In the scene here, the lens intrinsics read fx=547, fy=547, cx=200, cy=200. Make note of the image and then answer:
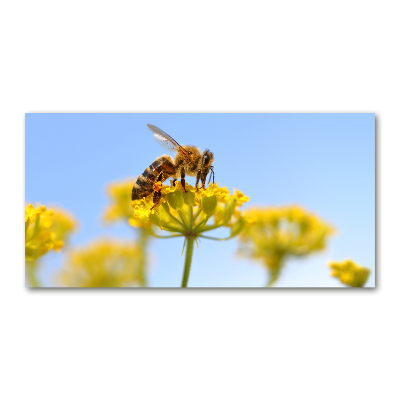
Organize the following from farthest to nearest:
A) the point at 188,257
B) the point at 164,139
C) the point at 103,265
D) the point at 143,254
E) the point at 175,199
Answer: the point at 103,265 < the point at 143,254 < the point at 164,139 < the point at 175,199 < the point at 188,257

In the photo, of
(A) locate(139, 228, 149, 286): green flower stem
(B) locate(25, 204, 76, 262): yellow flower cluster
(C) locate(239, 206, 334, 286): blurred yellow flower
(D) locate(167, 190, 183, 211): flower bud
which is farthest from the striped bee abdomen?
(C) locate(239, 206, 334, 286): blurred yellow flower

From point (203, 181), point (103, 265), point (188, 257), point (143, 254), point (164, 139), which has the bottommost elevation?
point (103, 265)

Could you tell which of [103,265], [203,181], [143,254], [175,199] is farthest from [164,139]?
[103,265]

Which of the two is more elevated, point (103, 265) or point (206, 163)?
point (206, 163)

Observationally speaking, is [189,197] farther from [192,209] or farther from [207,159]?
[207,159]

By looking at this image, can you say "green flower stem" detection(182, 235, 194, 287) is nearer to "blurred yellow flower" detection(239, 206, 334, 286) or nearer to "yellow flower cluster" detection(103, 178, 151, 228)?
"blurred yellow flower" detection(239, 206, 334, 286)
